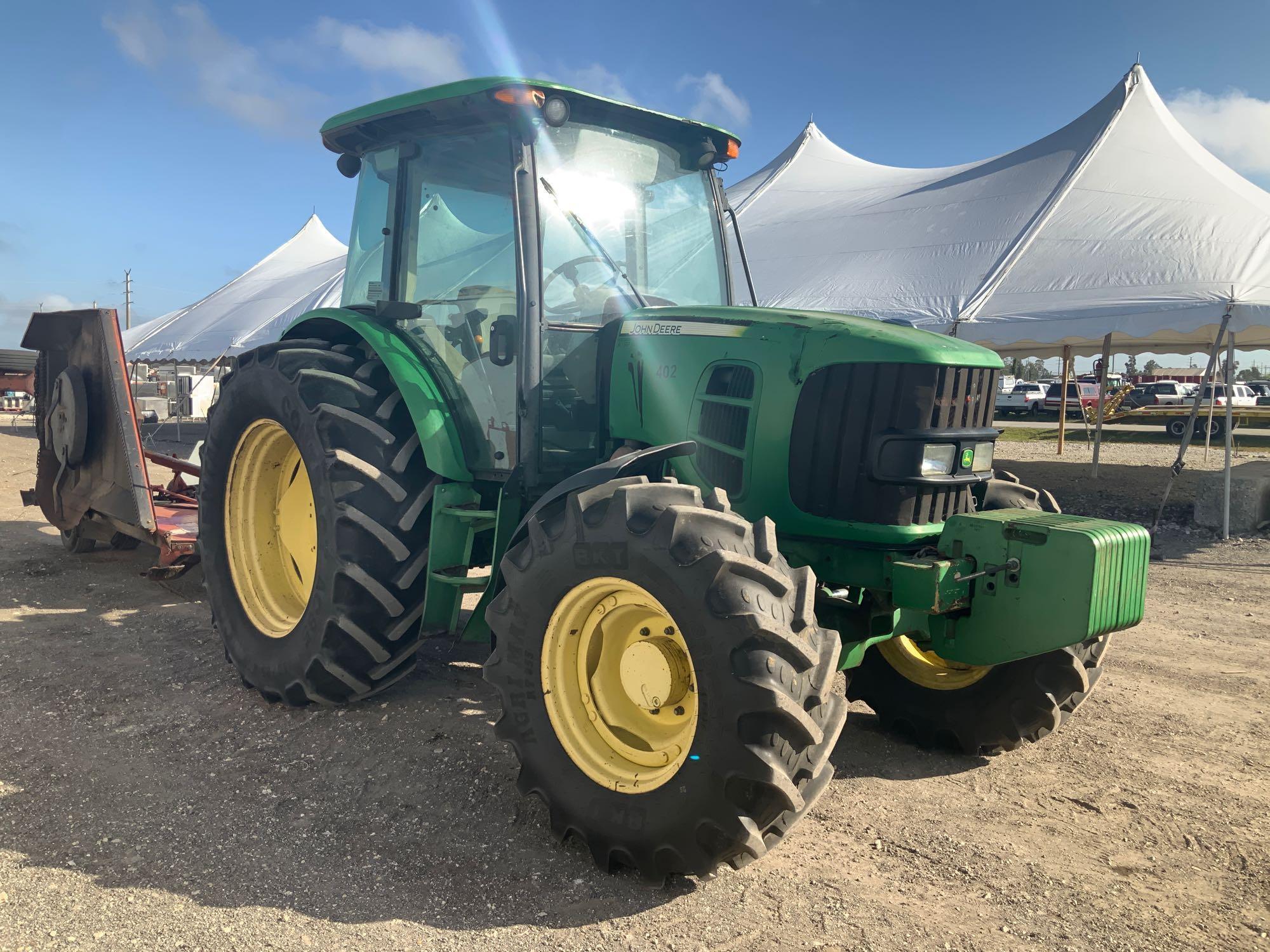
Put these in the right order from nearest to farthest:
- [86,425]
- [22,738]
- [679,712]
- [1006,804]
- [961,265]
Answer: [679,712]
[1006,804]
[22,738]
[86,425]
[961,265]

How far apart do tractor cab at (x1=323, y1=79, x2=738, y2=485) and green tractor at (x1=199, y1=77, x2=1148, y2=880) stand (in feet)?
0.05

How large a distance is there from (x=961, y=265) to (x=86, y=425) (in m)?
11.6

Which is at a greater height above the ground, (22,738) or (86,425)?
(86,425)

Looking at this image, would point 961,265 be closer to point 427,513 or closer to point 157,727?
point 427,513

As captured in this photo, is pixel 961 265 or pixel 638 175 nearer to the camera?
pixel 638 175

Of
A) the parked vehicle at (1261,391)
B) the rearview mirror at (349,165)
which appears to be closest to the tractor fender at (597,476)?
the rearview mirror at (349,165)

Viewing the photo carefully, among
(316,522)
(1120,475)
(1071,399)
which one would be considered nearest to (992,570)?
(316,522)

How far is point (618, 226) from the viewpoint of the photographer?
417 centimetres

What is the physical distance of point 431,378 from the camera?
4.29m

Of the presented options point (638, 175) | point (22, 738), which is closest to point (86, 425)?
point (22, 738)

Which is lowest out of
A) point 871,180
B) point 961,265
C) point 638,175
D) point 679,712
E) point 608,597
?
point 679,712

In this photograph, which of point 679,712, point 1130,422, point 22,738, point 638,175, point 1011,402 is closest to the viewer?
point 679,712

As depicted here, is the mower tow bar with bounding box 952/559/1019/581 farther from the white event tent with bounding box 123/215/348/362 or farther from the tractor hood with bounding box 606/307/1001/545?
the white event tent with bounding box 123/215/348/362

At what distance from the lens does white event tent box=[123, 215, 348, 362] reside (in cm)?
2267
